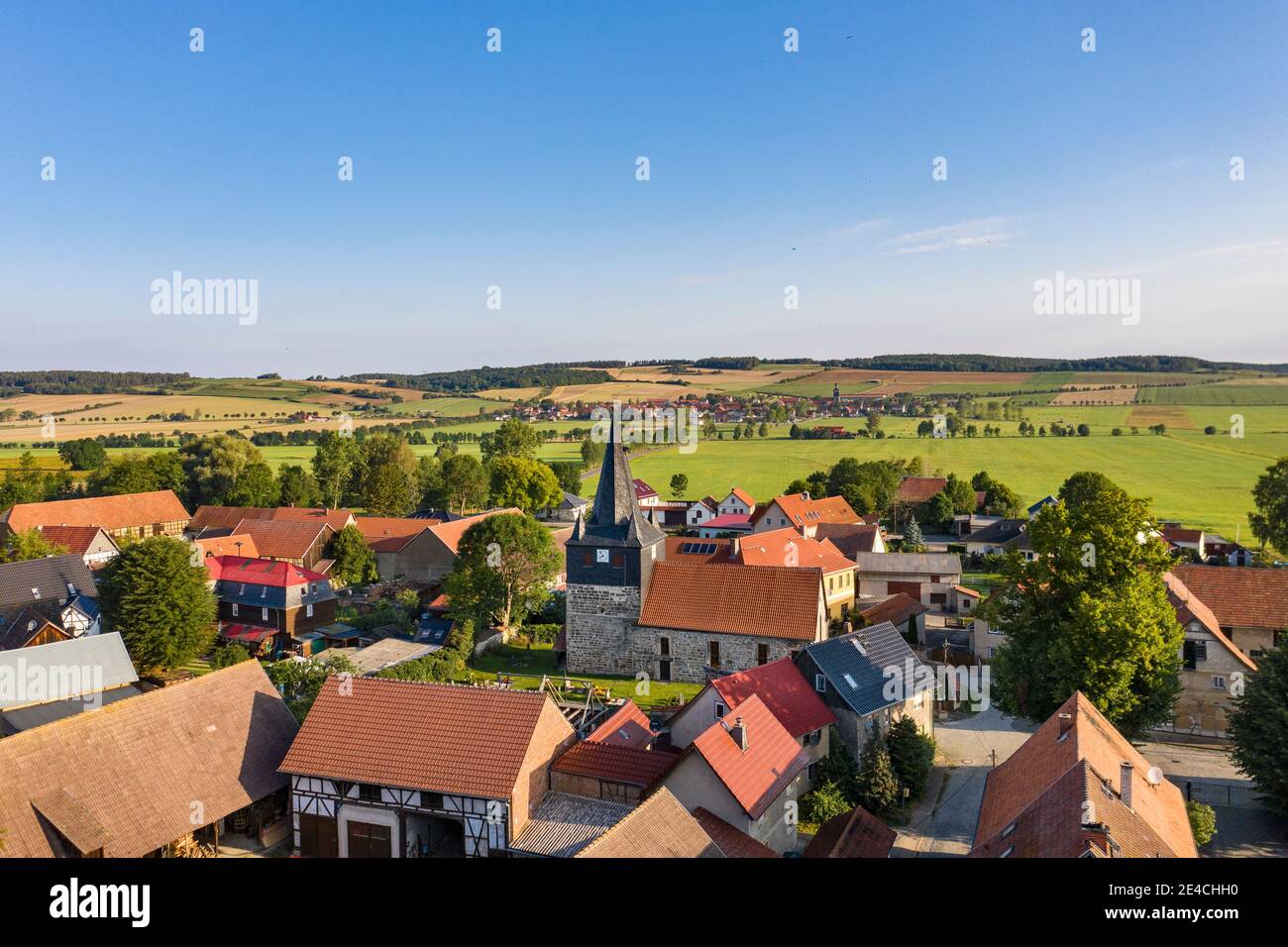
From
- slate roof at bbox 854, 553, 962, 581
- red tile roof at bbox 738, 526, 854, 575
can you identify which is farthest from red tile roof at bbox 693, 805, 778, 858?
slate roof at bbox 854, 553, 962, 581

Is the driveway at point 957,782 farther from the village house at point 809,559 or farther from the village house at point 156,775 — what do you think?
the village house at point 156,775

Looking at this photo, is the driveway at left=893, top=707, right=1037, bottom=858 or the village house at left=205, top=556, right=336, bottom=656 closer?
the driveway at left=893, top=707, right=1037, bottom=858

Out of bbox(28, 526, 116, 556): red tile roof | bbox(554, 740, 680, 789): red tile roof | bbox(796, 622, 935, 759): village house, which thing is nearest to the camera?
bbox(554, 740, 680, 789): red tile roof

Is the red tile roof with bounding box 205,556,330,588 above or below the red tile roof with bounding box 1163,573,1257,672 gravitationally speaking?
below

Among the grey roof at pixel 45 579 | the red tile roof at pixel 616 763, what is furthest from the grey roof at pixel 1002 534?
the grey roof at pixel 45 579

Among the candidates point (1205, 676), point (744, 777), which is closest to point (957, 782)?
point (744, 777)

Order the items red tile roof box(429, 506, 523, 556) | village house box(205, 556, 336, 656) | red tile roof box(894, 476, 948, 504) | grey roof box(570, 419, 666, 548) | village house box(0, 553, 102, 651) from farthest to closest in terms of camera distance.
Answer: red tile roof box(894, 476, 948, 504) → red tile roof box(429, 506, 523, 556) → village house box(205, 556, 336, 656) → village house box(0, 553, 102, 651) → grey roof box(570, 419, 666, 548)

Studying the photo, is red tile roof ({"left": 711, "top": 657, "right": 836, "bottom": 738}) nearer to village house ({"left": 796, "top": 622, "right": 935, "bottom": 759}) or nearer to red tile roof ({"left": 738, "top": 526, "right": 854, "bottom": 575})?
village house ({"left": 796, "top": 622, "right": 935, "bottom": 759})

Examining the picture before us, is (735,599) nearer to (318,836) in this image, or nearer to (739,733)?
(739,733)
